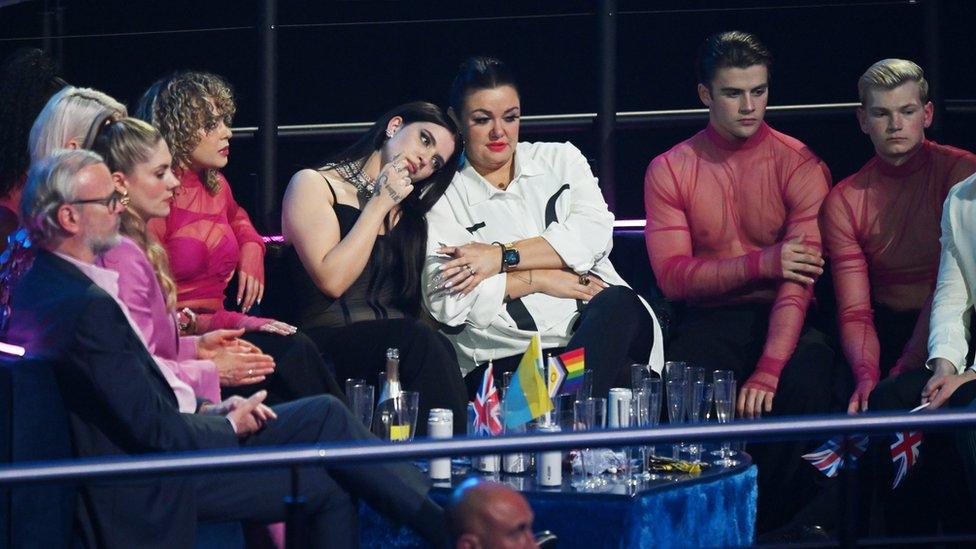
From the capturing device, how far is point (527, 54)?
6.57 meters

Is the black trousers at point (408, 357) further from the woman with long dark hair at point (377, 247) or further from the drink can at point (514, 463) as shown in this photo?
the drink can at point (514, 463)

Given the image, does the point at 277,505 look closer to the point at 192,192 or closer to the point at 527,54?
the point at 192,192

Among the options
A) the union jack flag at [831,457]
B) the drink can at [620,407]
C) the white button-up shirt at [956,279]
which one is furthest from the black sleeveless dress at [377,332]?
the white button-up shirt at [956,279]

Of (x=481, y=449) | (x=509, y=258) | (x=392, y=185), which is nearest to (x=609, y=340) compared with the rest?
(x=509, y=258)

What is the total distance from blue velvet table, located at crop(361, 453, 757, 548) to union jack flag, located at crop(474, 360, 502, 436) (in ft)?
0.56

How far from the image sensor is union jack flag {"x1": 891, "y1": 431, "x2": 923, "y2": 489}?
4090 mm

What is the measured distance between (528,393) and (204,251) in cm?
132

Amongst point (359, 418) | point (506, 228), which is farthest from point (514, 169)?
point (359, 418)

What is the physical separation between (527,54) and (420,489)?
139 inches

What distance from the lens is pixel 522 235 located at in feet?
15.7

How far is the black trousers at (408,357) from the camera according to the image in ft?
14.0

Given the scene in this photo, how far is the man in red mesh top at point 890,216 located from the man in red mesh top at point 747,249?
0.11 meters

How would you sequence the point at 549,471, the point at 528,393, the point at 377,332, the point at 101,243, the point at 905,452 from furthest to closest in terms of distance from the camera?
1. the point at 377,332
2. the point at 905,452
3. the point at 528,393
4. the point at 549,471
5. the point at 101,243

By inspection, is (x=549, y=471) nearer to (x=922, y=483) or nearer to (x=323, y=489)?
(x=323, y=489)
